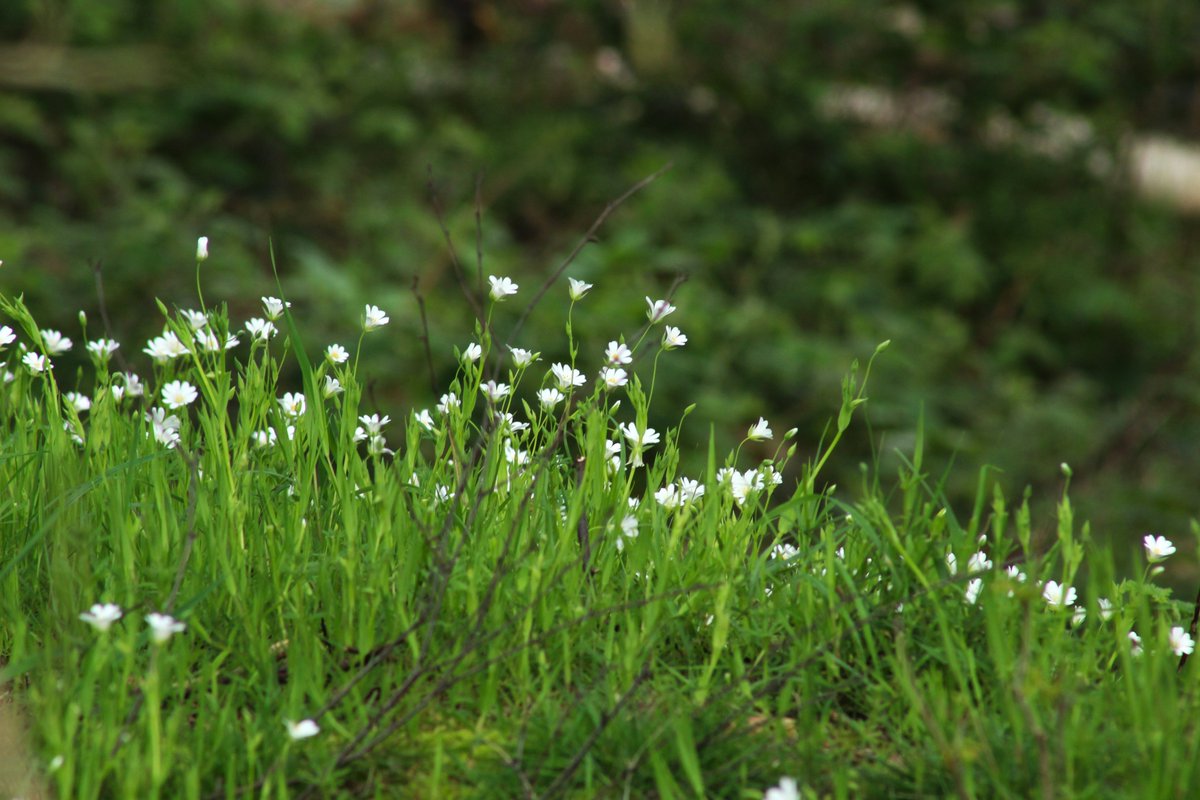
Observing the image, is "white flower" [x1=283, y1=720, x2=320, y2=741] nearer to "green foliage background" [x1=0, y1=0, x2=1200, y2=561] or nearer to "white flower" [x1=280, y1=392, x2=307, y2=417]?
"white flower" [x1=280, y1=392, x2=307, y2=417]

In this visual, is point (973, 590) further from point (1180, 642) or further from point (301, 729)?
point (301, 729)

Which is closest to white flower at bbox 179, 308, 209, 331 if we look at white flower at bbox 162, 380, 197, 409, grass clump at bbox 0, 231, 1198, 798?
grass clump at bbox 0, 231, 1198, 798

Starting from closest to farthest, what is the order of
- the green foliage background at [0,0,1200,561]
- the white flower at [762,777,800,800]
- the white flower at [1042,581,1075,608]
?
the white flower at [762,777,800,800], the white flower at [1042,581,1075,608], the green foliage background at [0,0,1200,561]

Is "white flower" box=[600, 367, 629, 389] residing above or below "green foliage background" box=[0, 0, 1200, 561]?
Answer: below

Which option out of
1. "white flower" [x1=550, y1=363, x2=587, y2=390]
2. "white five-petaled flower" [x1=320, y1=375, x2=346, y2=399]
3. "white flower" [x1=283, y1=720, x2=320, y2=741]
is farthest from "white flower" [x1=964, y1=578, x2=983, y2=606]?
"white five-petaled flower" [x1=320, y1=375, x2=346, y2=399]

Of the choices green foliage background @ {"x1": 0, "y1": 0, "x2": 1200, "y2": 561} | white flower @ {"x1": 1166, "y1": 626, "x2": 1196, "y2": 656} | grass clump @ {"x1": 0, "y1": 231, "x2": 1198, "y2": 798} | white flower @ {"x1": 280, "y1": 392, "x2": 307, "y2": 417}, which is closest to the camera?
grass clump @ {"x1": 0, "y1": 231, "x2": 1198, "y2": 798}

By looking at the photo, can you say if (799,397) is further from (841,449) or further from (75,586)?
(75,586)

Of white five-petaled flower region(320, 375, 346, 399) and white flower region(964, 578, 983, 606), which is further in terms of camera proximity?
white five-petaled flower region(320, 375, 346, 399)

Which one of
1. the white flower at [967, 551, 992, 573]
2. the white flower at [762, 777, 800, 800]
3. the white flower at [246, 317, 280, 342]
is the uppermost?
the white flower at [246, 317, 280, 342]
